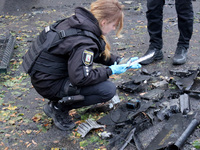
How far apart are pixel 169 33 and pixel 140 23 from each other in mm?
1046

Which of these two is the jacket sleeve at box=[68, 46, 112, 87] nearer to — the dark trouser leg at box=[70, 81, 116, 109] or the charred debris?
the dark trouser leg at box=[70, 81, 116, 109]

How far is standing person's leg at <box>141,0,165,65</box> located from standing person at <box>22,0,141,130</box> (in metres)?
1.76

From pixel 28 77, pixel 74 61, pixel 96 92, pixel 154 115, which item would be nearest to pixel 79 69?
pixel 74 61

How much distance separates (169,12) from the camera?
24.4 ft

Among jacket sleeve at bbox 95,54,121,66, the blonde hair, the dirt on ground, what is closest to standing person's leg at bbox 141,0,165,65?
the dirt on ground

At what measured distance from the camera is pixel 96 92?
120 inches

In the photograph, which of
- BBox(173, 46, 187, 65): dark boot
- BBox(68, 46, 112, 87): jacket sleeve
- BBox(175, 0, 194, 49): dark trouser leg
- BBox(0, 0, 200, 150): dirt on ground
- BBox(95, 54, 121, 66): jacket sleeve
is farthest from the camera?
BBox(173, 46, 187, 65): dark boot

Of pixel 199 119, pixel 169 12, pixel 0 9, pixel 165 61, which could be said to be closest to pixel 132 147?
pixel 199 119

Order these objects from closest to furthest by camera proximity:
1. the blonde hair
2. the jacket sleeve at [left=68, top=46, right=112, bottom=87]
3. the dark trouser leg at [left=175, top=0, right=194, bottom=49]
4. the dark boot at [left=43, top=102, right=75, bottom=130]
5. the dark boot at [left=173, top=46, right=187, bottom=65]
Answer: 1. the jacket sleeve at [left=68, top=46, right=112, bottom=87]
2. the blonde hair
3. the dark boot at [left=43, top=102, right=75, bottom=130]
4. the dark trouser leg at [left=175, top=0, right=194, bottom=49]
5. the dark boot at [left=173, top=46, right=187, bottom=65]

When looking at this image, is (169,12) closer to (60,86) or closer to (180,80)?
(180,80)

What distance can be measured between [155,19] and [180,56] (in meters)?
0.78

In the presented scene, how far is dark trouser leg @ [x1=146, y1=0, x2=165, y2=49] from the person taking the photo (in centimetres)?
447

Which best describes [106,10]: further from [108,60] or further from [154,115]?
[154,115]

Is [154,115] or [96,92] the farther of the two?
[154,115]
